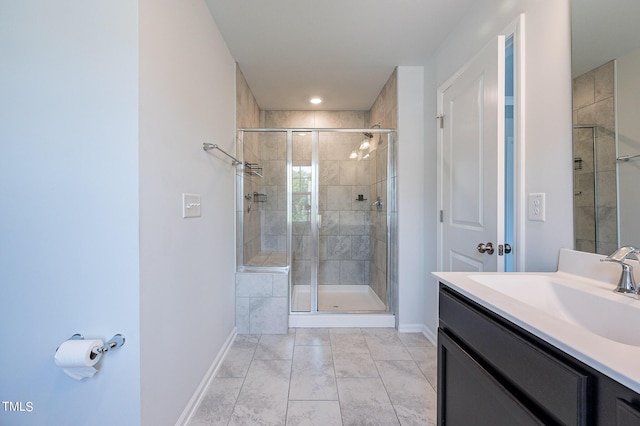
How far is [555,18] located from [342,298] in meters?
2.97

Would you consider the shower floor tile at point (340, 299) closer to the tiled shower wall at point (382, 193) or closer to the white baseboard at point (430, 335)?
the tiled shower wall at point (382, 193)

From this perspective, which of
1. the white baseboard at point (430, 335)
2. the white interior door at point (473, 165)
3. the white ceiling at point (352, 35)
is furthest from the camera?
the white baseboard at point (430, 335)

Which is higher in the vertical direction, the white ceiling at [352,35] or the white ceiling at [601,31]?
the white ceiling at [352,35]

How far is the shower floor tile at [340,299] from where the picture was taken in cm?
292

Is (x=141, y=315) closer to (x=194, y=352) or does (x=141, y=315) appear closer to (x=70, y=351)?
(x=70, y=351)

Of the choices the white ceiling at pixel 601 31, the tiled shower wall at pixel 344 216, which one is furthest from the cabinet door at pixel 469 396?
the tiled shower wall at pixel 344 216

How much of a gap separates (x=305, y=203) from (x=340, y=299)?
1.26 meters

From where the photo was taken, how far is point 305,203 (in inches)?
117

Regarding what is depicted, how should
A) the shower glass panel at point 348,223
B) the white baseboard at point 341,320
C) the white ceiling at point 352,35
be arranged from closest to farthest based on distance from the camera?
the white ceiling at point 352,35 < the white baseboard at point 341,320 < the shower glass panel at point 348,223

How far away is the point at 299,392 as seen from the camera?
176 centimetres

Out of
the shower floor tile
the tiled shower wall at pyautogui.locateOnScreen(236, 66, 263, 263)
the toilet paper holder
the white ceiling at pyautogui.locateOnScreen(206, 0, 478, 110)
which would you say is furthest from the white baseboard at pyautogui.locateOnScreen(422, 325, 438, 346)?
the white ceiling at pyautogui.locateOnScreen(206, 0, 478, 110)

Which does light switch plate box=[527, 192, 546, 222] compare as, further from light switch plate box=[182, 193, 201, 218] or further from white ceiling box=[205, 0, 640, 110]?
light switch plate box=[182, 193, 201, 218]

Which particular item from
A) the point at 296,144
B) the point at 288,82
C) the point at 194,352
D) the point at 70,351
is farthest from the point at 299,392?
the point at 288,82

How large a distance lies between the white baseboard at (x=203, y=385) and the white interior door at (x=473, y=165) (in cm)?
180
